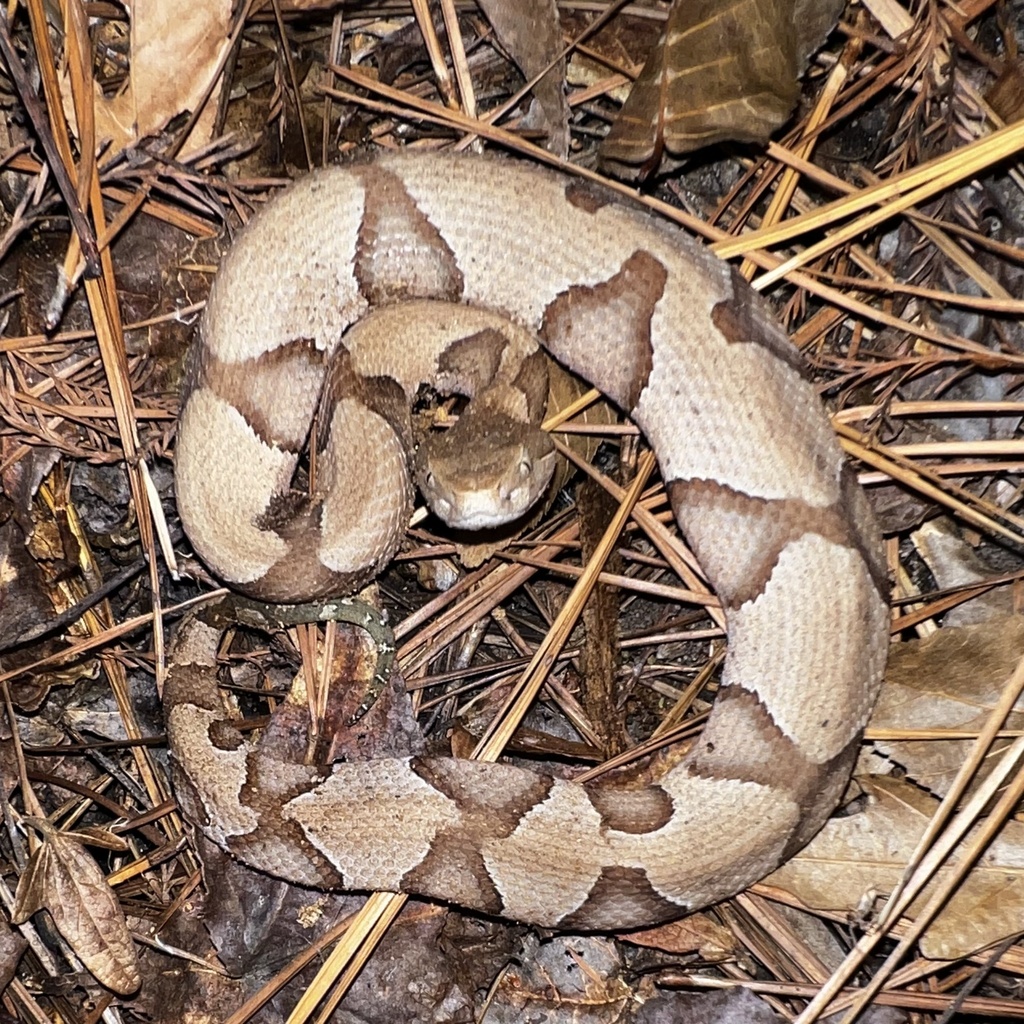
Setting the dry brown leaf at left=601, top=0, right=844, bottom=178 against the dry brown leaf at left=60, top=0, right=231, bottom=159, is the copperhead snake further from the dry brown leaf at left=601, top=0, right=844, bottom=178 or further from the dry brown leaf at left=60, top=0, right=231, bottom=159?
the dry brown leaf at left=60, top=0, right=231, bottom=159

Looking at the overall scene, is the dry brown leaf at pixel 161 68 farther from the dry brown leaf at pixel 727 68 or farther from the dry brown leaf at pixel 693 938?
the dry brown leaf at pixel 693 938

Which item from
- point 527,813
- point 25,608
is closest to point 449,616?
point 527,813

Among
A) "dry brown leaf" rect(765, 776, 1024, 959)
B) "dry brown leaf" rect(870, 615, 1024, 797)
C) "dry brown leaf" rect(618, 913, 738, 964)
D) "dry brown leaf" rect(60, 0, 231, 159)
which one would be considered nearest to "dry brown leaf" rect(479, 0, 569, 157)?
"dry brown leaf" rect(60, 0, 231, 159)

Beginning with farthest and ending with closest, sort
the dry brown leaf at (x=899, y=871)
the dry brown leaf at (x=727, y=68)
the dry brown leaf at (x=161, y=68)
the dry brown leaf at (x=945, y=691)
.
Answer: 1. the dry brown leaf at (x=161, y=68)
2. the dry brown leaf at (x=727, y=68)
3. the dry brown leaf at (x=945, y=691)
4. the dry brown leaf at (x=899, y=871)

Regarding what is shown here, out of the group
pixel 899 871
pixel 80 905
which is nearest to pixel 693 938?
pixel 899 871

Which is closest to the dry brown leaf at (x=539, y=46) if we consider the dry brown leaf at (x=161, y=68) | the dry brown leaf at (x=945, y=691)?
the dry brown leaf at (x=161, y=68)

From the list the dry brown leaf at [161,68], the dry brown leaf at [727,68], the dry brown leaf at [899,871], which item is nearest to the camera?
the dry brown leaf at [899,871]

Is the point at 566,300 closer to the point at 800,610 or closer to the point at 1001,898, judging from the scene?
the point at 800,610

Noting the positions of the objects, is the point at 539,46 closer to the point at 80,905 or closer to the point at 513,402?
the point at 513,402
